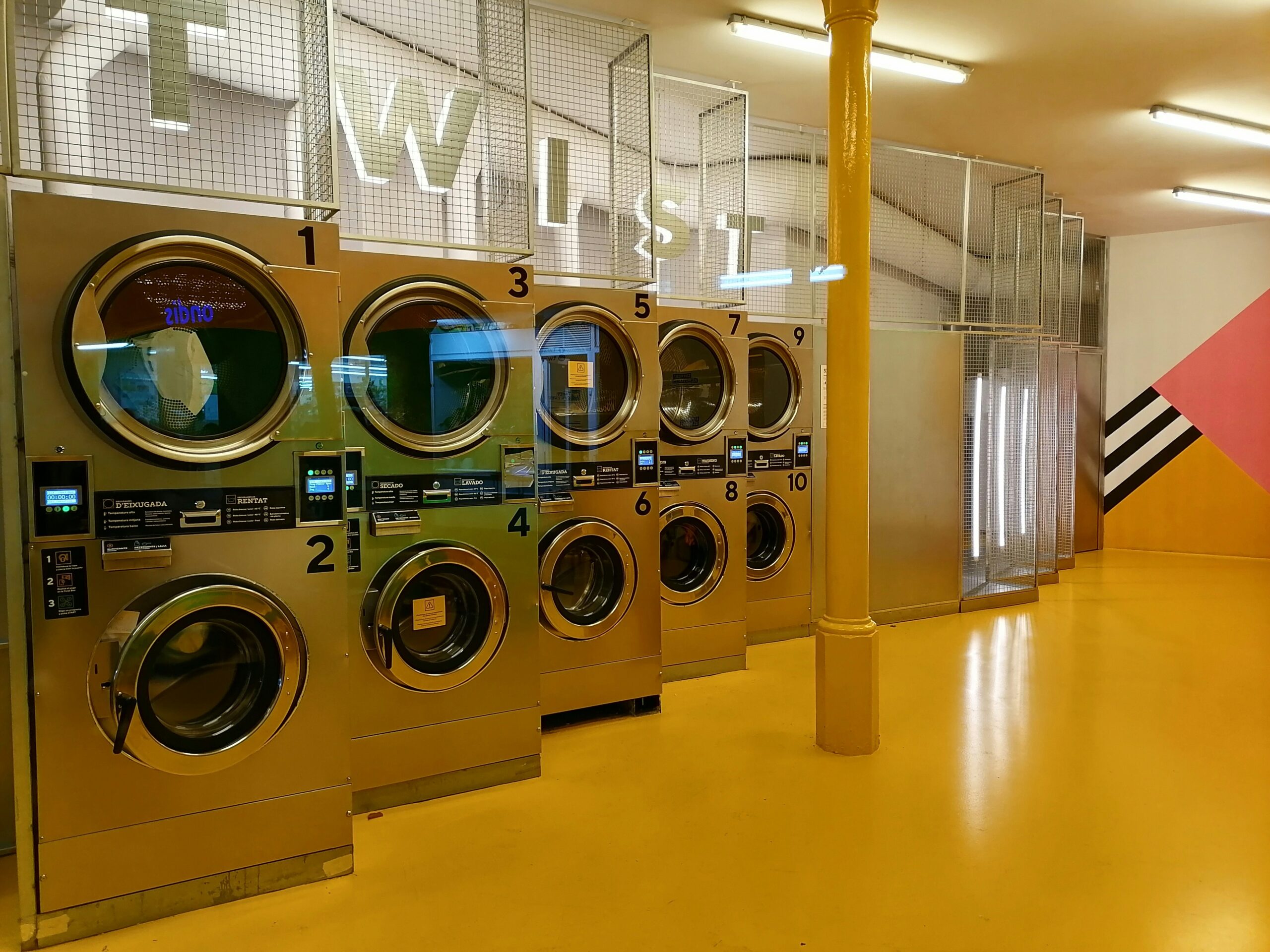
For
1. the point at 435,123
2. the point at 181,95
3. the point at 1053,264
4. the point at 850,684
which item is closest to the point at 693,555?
the point at 850,684

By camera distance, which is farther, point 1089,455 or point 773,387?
point 1089,455

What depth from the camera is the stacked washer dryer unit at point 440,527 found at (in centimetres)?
294

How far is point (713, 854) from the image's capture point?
8.77 ft

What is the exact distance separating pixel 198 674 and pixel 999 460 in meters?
5.31

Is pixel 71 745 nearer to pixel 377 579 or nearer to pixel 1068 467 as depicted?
pixel 377 579

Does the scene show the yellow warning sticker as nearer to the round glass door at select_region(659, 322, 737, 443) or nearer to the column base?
the round glass door at select_region(659, 322, 737, 443)

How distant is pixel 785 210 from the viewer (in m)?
5.37

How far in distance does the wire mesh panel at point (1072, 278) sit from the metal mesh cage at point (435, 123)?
5.54m

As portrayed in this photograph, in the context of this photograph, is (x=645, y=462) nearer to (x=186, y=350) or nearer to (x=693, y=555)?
(x=693, y=555)

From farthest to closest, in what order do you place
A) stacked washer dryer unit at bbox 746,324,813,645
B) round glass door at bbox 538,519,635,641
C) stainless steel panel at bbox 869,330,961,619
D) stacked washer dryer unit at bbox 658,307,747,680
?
stainless steel panel at bbox 869,330,961,619, stacked washer dryer unit at bbox 746,324,813,645, stacked washer dryer unit at bbox 658,307,747,680, round glass door at bbox 538,519,635,641

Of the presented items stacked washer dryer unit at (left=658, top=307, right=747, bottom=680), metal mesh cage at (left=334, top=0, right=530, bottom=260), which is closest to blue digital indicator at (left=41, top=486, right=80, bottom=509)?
metal mesh cage at (left=334, top=0, right=530, bottom=260)

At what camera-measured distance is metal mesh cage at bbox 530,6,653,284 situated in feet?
12.4

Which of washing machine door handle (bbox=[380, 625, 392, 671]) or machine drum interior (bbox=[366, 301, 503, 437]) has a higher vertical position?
machine drum interior (bbox=[366, 301, 503, 437])

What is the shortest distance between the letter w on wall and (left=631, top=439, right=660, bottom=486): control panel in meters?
1.44
